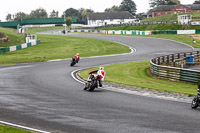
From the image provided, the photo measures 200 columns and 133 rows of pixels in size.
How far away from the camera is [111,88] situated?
22.4 meters

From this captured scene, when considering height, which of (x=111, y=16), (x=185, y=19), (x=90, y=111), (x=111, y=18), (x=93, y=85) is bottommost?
(x=90, y=111)

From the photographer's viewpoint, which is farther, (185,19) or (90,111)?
(185,19)

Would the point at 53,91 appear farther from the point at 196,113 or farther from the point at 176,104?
the point at 196,113

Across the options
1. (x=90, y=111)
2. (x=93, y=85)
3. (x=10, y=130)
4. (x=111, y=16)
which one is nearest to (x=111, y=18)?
(x=111, y=16)

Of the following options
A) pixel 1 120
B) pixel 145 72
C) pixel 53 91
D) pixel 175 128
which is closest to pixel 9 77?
pixel 53 91

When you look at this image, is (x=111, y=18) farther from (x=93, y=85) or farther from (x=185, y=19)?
(x=93, y=85)

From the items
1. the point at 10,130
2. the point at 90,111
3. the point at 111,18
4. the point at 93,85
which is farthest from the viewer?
the point at 111,18

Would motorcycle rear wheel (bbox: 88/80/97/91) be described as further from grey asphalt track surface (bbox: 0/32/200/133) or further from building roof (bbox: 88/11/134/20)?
building roof (bbox: 88/11/134/20)

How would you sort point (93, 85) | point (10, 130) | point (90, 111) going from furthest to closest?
point (93, 85), point (90, 111), point (10, 130)

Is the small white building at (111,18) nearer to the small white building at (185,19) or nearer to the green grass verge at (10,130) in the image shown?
the small white building at (185,19)

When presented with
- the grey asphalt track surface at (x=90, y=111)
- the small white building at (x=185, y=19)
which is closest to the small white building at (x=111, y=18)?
the small white building at (x=185, y=19)

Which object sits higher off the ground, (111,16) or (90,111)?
(111,16)

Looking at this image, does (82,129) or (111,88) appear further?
(111,88)

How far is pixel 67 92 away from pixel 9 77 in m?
9.72
